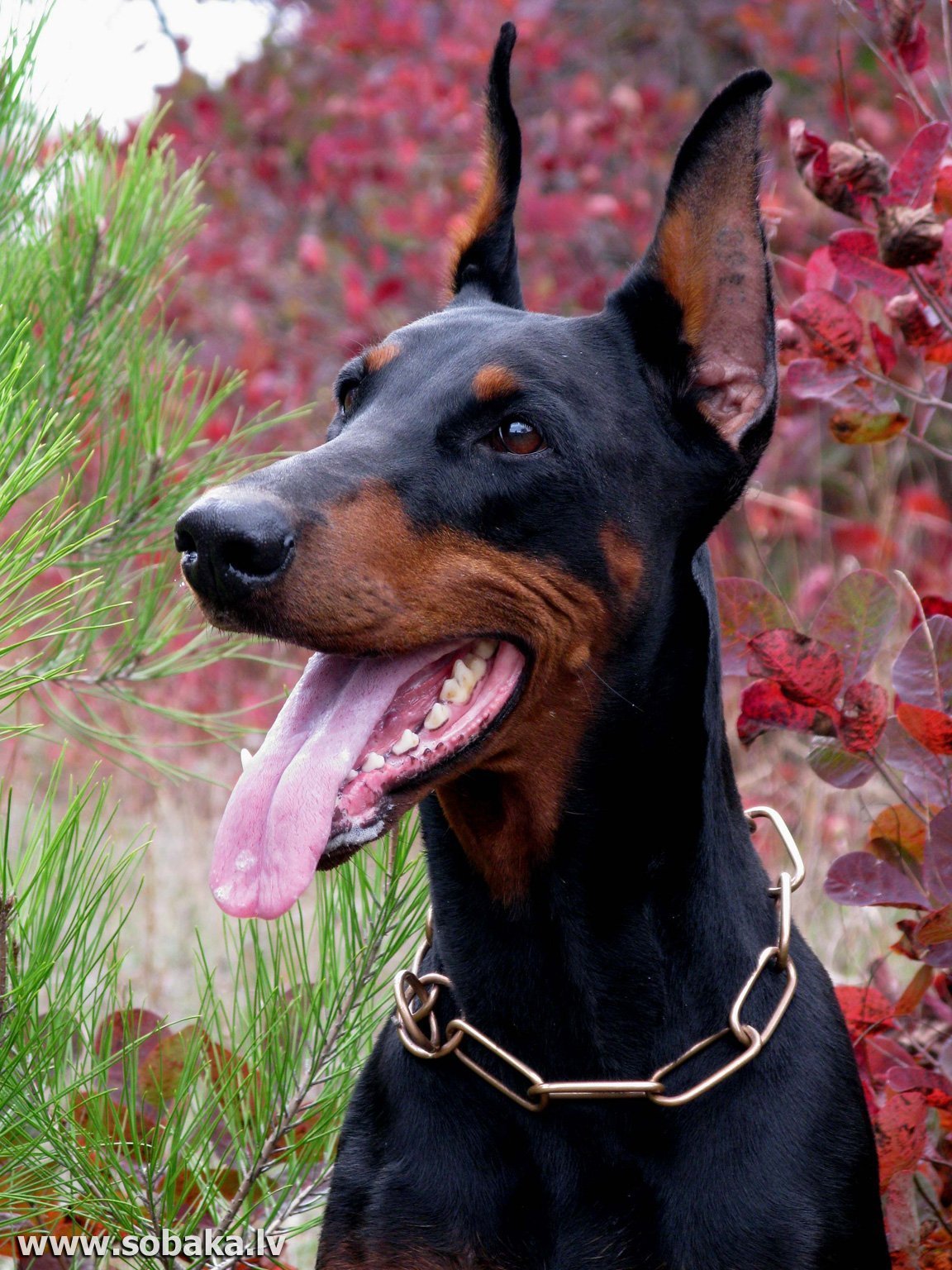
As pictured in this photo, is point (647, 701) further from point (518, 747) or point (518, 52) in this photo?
point (518, 52)

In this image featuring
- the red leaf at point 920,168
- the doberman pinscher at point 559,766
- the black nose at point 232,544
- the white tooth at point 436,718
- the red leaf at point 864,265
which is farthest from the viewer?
the red leaf at point 864,265

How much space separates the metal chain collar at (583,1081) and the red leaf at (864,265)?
1129mm

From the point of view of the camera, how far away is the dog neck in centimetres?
210

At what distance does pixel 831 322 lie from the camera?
8.66 ft

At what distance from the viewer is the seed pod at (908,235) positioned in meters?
2.40

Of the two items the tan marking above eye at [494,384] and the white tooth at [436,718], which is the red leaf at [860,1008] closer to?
the white tooth at [436,718]

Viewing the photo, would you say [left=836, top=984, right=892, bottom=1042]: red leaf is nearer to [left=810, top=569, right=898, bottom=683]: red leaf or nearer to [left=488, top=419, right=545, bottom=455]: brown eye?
[left=810, top=569, right=898, bottom=683]: red leaf

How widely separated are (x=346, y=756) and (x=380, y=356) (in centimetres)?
77

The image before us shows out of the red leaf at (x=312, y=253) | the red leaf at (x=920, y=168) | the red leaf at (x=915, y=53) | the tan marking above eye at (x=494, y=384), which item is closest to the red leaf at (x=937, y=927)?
the tan marking above eye at (x=494, y=384)

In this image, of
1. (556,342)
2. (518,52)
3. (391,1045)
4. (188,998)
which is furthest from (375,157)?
(391,1045)

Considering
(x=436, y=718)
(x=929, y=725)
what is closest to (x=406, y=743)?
(x=436, y=718)

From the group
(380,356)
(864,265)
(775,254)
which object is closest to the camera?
(380,356)

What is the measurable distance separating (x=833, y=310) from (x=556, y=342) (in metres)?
0.67

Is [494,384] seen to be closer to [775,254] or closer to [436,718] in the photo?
[436,718]
